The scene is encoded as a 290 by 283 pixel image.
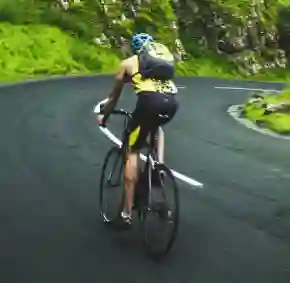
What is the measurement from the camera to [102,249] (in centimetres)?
800

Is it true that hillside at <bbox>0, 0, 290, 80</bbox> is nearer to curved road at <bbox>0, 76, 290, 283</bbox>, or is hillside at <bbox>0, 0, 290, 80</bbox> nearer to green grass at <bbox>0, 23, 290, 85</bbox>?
Answer: green grass at <bbox>0, 23, 290, 85</bbox>

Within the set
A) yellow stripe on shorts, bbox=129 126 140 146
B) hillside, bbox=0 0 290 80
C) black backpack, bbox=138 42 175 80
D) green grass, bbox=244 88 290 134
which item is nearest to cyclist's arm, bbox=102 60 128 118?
black backpack, bbox=138 42 175 80

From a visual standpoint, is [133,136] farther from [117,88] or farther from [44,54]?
[44,54]

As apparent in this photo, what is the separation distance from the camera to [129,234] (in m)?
8.62

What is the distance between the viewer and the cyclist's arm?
802cm

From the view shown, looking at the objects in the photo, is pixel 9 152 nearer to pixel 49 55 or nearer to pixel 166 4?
pixel 49 55

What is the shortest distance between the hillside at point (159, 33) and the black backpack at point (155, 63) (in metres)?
23.2

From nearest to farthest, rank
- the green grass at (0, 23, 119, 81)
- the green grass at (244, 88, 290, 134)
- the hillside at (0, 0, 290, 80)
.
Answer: the green grass at (244, 88, 290, 134)
the green grass at (0, 23, 119, 81)
the hillside at (0, 0, 290, 80)

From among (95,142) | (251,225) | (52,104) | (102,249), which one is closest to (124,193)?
(102,249)

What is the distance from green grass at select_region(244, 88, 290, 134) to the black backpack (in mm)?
10871

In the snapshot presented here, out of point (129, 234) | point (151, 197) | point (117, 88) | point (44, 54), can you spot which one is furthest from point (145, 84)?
point (44, 54)

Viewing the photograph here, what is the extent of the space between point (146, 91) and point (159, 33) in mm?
33605

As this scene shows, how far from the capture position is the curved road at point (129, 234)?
7375 millimetres

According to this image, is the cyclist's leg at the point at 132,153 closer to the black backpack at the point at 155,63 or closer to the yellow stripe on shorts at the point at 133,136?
the yellow stripe on shorts at the point at 133,136
